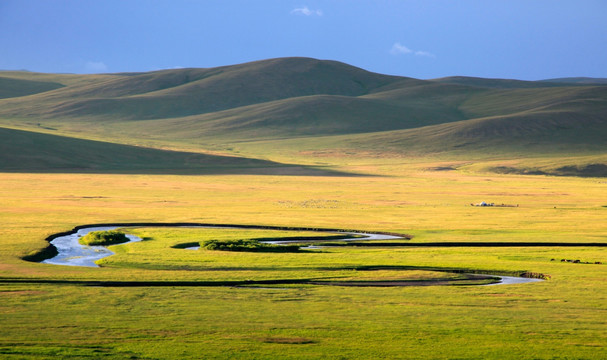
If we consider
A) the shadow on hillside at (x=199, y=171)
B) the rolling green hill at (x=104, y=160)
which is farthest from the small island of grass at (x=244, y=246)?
the rolling green hill at (x=104, y=160)

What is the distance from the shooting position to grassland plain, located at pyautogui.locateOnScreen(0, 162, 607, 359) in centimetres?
1658

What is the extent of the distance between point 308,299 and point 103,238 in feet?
58.3

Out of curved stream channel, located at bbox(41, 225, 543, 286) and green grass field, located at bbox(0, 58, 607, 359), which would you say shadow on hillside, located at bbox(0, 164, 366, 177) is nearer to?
green grass field, located at bbox(0, 58, 607, 359)

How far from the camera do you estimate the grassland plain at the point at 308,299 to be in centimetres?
1658

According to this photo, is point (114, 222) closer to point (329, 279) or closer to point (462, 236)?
point (462, 236)

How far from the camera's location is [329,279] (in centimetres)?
2573

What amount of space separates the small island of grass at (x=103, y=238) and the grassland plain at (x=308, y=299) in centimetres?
169

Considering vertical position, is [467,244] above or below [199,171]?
below

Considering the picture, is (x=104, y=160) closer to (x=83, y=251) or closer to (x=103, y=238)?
(x=103, y=238)

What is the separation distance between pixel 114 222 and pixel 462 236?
66.0 ft

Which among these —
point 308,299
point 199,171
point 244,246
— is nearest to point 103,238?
point 244,246

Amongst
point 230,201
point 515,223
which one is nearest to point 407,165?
point 230,201

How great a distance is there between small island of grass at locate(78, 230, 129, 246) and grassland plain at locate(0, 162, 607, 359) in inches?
66.6

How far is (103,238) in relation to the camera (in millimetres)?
36844
